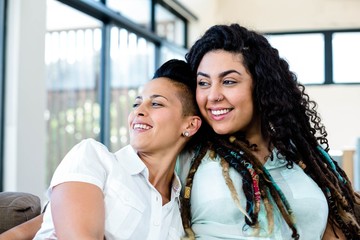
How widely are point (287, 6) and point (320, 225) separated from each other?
18.4 ft

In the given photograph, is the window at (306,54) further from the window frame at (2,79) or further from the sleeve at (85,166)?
the sleeve at (85,166)

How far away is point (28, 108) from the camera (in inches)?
109

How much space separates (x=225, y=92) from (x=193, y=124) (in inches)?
6.1

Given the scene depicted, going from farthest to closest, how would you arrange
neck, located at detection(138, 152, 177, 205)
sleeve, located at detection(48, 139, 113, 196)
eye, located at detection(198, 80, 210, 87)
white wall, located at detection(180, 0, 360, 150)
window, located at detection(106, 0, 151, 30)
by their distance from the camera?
white wall, located at detection(180, 0, 360, 150)
window, located at detection(106, 0, 151, 30)
eye, located at detection(198, 80, 210, 87)
neck, located at detection(138, 152, 177, 205)
sleeve, located at detection(48, 139, 113, 196)

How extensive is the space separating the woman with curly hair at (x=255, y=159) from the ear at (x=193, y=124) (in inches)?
1.1

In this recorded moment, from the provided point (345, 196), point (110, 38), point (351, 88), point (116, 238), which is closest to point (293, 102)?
point (345, 196)

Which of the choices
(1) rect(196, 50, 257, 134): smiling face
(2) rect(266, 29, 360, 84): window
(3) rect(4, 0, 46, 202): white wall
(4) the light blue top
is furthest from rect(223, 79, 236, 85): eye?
(2) rect(266, 29, 360, 84): window

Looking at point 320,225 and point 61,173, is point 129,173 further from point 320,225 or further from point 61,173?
point 320,225

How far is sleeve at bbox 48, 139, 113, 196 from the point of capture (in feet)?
3.98

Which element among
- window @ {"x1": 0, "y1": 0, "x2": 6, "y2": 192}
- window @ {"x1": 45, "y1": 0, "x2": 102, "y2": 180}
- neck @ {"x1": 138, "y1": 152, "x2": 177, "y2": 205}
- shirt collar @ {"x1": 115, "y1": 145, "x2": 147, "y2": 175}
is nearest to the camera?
shirt collar @ {"x1": 115, "y1": 145, "x2": 147, "y2": 175}

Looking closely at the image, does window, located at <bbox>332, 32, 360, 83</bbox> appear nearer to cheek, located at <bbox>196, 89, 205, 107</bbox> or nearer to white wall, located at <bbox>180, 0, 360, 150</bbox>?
white wall, located at <bbox>180, 0, 360, 150</bbox>

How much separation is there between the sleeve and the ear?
12.7 inches

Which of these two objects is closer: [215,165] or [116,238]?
[116,238]

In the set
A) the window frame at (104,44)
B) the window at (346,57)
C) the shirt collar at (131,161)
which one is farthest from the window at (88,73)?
the window at (346,57)
